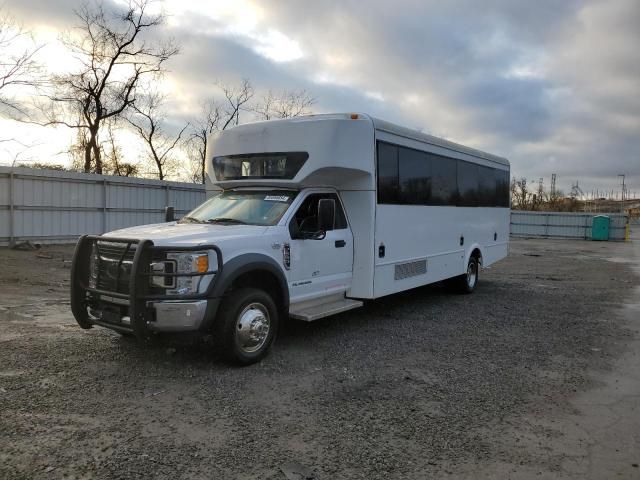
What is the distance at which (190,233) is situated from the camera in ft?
18.2

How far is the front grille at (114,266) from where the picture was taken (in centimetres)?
530

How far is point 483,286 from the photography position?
492 inches

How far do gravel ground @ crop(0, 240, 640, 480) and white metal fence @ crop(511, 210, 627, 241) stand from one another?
89.2ft

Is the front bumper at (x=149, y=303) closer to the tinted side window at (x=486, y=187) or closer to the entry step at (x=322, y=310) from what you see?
the entry step at (x=322, y=310)

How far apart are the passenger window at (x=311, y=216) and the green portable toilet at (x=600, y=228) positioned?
98.1 ft

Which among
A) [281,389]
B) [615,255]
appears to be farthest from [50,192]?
[615,255]

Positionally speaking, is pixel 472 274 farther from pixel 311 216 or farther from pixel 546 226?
pixel 546 226

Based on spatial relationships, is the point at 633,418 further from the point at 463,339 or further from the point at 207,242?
the point at 207,242

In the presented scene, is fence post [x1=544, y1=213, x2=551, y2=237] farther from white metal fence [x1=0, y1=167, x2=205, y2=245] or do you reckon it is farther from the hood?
the hood

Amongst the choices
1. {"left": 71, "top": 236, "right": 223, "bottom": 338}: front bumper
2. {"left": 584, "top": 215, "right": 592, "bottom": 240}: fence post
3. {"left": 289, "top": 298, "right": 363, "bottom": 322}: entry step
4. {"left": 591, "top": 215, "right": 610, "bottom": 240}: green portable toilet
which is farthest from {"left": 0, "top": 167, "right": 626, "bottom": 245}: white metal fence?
{"left": 584, "top": 215, "right": 592, "bottom": 240}: fence post


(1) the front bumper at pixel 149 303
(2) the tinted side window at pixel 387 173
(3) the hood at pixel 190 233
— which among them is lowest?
(1) the front bumper at pixel 149 303

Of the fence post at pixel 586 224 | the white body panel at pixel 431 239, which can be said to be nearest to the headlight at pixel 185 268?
the white body panel at pixel 431 239

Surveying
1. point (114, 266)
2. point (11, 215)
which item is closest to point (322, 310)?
Result: point (114, 266)

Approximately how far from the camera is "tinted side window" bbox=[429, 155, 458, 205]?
29.7ft
